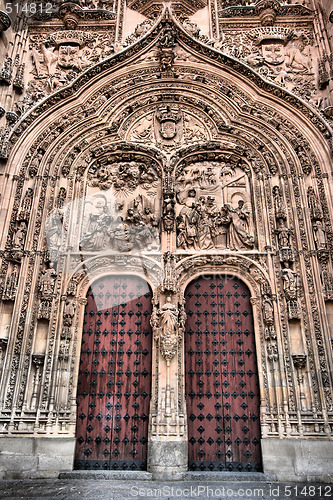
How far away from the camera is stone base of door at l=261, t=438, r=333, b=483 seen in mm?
7477

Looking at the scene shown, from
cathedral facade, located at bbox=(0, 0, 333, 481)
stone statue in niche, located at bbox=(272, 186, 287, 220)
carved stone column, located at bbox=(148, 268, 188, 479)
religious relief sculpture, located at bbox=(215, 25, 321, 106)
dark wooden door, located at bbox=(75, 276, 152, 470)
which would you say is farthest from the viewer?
religious relief sculpture, located at bbox=(215, 25, 321, 106)

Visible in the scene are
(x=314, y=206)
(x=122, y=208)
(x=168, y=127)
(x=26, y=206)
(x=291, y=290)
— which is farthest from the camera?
(x=168, y=127)

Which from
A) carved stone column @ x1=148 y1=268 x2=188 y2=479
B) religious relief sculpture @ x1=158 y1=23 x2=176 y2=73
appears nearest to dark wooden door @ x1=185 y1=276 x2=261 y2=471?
carved stone column @ x1=148 y1=268 x2=188 y2=479

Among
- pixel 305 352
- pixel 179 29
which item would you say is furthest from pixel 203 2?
pixel 305 352

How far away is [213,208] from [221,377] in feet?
13.0

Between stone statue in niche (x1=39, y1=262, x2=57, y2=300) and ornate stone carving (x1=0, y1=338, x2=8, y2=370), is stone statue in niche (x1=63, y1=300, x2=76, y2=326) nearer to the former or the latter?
stone statue in niche (x1=39, y1=262, x2=57, y2=300)

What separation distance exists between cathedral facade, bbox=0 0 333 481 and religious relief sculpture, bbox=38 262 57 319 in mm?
26

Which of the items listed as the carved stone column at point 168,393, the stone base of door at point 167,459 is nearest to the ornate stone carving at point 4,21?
the carved stone column at point 168,393

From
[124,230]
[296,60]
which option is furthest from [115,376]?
[296,60]

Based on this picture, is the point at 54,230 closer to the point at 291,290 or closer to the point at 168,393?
the point at 168,393

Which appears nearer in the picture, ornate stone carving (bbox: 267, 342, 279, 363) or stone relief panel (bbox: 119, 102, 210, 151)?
ornate stone carving (bbox: 267, 342, 279, 363)

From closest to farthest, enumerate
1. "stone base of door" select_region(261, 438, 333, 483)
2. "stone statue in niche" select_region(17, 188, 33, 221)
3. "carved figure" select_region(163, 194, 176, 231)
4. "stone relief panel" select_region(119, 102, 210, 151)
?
"stone base of door" select_region(261, 438, 333, 483) → "stone statue in niche" select_region(17, 188, 33, 221) → "carved figure" select_region(163, 194, 176, 231) → "stone relief panel" select_region(119, 102, 210, 151)

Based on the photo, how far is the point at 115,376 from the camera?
8.82 metres

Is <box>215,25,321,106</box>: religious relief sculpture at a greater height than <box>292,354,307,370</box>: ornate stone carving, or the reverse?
<box>215,25,321,106</box>: religious relief sculpture
